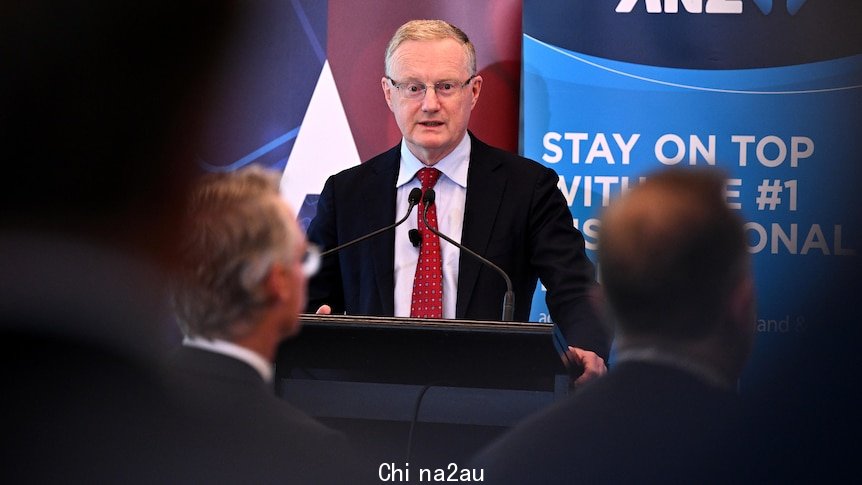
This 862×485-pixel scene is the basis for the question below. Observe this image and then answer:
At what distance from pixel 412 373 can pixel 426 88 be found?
121 centimetres

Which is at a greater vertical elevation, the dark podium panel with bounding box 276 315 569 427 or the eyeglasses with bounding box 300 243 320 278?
the eyeglasses with bounding box 300 243 320 278

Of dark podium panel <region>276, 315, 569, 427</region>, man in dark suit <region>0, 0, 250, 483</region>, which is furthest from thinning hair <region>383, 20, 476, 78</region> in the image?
dark podium panel <region>276, 315, 569, 427</region>

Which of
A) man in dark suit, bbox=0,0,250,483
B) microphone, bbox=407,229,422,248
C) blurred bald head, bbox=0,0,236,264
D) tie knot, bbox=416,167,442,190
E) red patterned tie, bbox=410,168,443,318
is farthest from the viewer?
blurred bald head, bbox=0,0,236,264

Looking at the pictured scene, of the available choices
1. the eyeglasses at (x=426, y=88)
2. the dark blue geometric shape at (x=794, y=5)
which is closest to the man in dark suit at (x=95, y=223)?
the eyeglasses at (x=426, y=88)

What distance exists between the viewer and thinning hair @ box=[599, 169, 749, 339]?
4.49ft

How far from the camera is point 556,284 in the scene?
107 inches

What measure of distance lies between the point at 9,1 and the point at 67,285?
1.31 metres

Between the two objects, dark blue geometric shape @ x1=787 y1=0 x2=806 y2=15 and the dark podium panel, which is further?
dark blue geometric shape @ x1=787 y1=0 x2=806 y2=15

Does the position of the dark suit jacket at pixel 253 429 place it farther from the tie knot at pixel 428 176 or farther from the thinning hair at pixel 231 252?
the tie knot at pixel 428 176

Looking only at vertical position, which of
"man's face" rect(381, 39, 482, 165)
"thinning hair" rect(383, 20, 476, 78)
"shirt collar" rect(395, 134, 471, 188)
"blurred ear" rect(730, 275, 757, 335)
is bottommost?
"blurred ear" rect(730, 275, 757, 335)

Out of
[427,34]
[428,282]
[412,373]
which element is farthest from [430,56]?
[412,373]

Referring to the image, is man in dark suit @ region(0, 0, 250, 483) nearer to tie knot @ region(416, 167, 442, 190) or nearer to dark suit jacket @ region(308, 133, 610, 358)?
dark suit jacket @ region(308, 133, 610, 358)

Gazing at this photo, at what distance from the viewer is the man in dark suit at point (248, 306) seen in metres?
1.27

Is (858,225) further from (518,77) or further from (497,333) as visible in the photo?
(497,333)
